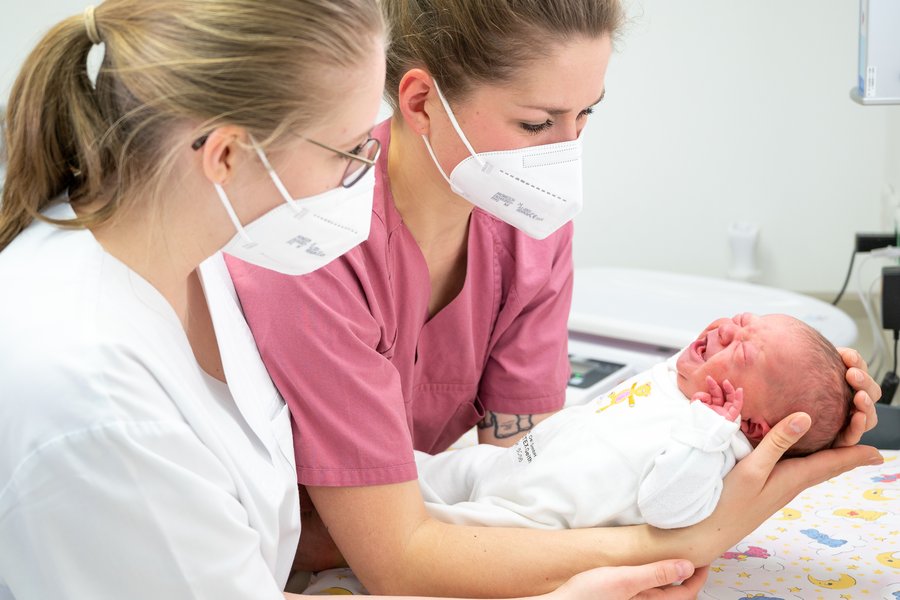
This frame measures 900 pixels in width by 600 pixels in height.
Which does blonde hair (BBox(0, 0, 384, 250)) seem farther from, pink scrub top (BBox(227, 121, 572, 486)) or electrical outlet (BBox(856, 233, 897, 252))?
electrical outlet (BBox(856, 233, 897, 252))

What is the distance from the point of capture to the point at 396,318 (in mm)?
1528

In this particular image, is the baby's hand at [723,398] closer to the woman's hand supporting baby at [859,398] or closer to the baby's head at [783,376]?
the baby's head at [783,376]

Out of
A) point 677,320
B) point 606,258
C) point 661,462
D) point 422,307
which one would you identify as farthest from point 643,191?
point 661,462

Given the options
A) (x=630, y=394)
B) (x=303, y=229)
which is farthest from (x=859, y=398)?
(x=303, y=229)

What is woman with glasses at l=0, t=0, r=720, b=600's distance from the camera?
944mm

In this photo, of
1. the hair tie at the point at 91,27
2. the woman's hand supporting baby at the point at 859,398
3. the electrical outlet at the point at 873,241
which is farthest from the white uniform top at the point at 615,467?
the electrical outlet at the point at 873,241

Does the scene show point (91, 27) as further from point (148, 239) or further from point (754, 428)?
point (754, 428)

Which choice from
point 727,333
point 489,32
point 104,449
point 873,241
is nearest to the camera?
point 104,449

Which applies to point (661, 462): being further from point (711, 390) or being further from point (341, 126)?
point (341, 126)

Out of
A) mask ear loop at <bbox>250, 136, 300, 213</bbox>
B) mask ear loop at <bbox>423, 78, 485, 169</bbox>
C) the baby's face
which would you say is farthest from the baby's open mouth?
mask ear loop at <bbox>250, 136, 300, 213</bbox>

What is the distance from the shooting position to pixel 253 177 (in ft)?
3.53

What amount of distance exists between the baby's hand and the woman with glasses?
23.3 inches

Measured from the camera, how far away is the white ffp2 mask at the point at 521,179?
1.41 m

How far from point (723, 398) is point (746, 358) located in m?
0.07
